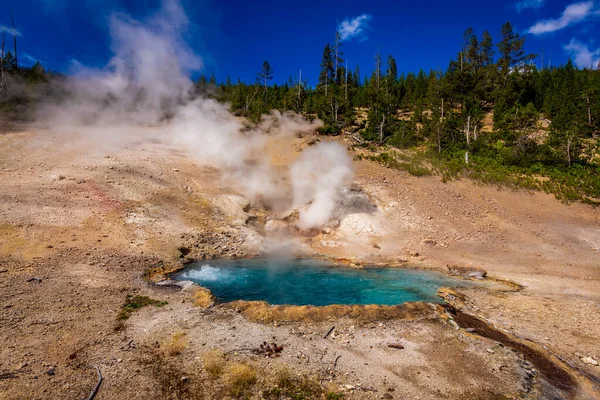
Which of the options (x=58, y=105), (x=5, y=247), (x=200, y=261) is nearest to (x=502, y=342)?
A: (x=200, y=261)

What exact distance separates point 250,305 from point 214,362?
2.91 metres

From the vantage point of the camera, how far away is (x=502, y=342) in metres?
7.97

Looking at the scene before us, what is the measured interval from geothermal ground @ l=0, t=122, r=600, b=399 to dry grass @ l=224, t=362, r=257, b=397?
37mm

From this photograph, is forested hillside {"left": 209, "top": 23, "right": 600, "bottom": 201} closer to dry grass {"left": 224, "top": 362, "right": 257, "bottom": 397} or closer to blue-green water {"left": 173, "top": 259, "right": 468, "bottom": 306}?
blue-green water {"left": 173, "top": 259, "right": 468, "bottom": 306}

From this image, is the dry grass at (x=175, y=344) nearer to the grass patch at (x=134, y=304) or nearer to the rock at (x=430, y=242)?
the grass patch at (x=134, y=304)

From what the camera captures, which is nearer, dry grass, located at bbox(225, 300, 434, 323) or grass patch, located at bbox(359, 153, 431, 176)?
dry grass, located at bbox(225, 300, 434, 323)

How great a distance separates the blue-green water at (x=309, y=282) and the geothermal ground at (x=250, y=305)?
1144 mm

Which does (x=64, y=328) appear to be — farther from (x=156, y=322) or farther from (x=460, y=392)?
(x=460, y=392)

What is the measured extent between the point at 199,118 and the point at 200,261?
17.9 metres

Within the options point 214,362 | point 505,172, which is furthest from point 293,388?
point 505,172

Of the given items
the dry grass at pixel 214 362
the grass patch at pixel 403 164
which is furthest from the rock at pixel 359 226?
the dry grass at pixel 214 362

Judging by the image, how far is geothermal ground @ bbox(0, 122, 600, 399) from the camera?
6.16m

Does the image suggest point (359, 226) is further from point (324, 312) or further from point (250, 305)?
point (250, 305)

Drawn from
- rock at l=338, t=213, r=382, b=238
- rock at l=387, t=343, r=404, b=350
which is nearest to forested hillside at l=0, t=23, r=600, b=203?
rock at l=338, t=213, r=382, b=238
